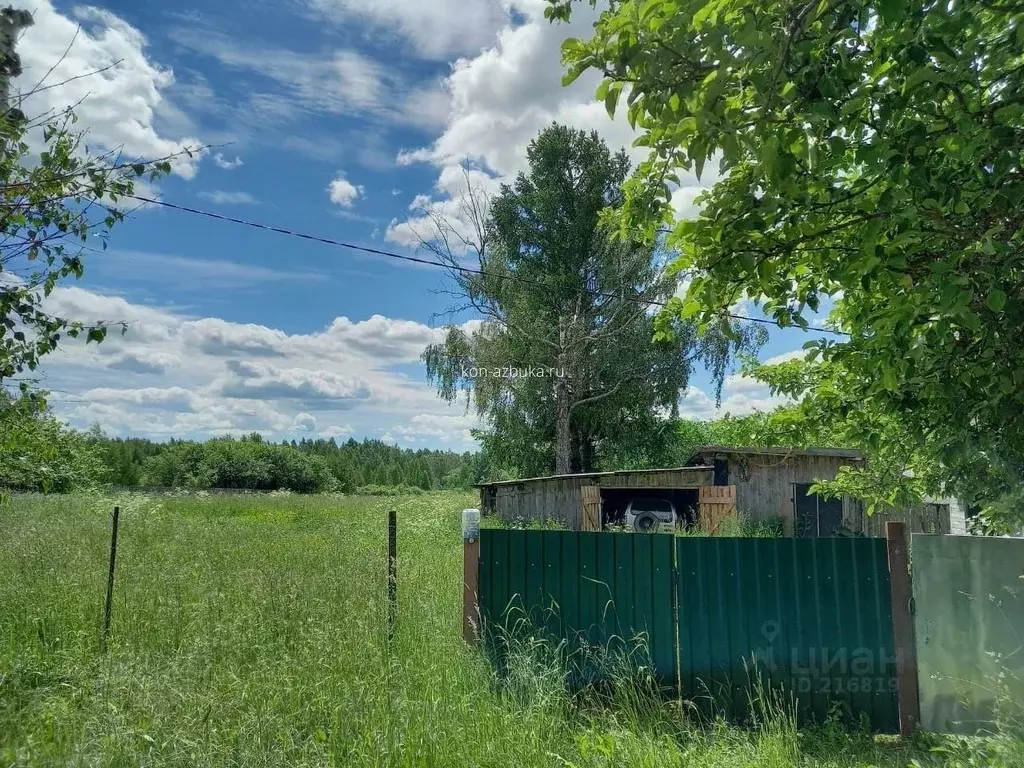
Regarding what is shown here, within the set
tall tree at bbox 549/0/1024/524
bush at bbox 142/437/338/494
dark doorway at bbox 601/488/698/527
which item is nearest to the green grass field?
tall tree at bbox 549/0/1024/524

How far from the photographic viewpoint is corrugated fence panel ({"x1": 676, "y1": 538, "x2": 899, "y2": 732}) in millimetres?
4781

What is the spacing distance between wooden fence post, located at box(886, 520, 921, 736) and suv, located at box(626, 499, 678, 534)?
12.0 m

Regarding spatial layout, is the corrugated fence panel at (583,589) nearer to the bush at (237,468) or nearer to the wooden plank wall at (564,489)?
the wooden plank wall at (564,489)

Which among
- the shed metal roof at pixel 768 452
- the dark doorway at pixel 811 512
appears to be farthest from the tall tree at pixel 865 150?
the dark doorway at pixel 811 512

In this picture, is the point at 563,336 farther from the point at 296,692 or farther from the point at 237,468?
the point at 237,468

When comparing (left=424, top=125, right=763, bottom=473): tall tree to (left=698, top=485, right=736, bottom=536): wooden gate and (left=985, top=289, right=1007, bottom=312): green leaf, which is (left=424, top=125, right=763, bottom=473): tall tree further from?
(left=985, top=289, right=1007, bottom=312): green leaf

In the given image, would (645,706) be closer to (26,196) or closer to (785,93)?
(785,93)

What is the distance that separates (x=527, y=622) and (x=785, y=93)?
3984 millimetres

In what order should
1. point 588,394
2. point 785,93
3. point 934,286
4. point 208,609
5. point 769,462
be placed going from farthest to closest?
point 588,394 < point 769,462 < point 208,609 < point 934,286 < point 785,93

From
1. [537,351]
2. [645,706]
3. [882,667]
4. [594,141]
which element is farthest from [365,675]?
[594,141]

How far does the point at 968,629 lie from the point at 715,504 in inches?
447

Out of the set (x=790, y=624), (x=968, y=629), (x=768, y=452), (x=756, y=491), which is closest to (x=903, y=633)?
(x=968, y=629)

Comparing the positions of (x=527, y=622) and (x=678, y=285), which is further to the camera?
(x=678, y=285)

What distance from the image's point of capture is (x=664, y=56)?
2.34 m
